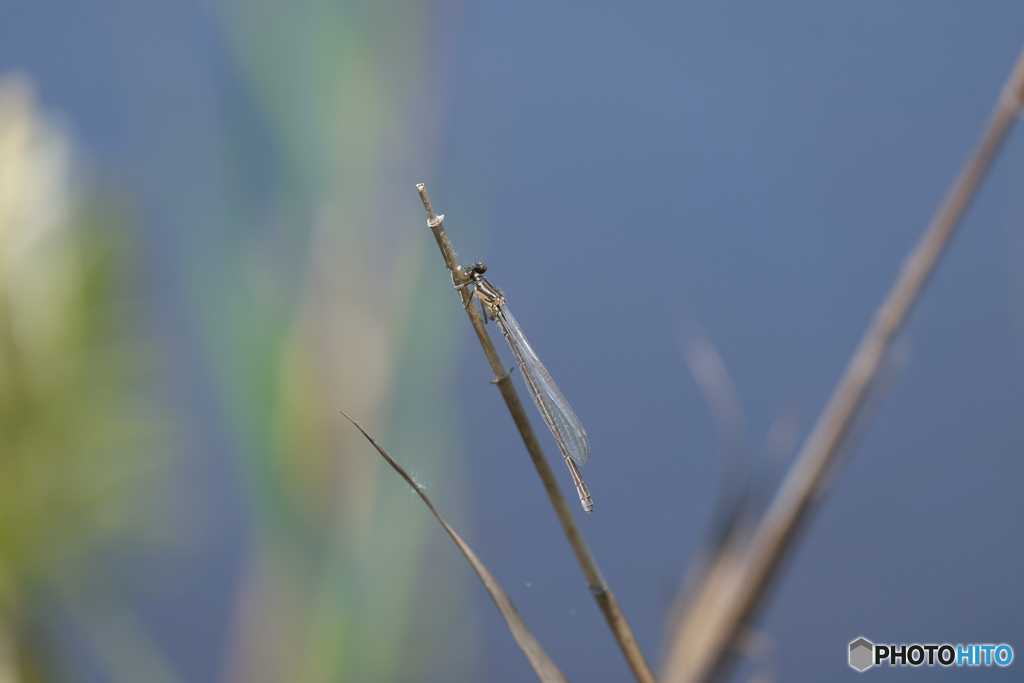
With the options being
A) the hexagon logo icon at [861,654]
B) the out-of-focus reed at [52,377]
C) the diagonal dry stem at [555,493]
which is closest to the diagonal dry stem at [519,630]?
the diagonal dry stem at [555,493]

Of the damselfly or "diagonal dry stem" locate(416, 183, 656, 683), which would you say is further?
the damselfly

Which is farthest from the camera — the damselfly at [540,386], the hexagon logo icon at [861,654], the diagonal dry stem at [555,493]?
the hexagon logo icon at [861,654]

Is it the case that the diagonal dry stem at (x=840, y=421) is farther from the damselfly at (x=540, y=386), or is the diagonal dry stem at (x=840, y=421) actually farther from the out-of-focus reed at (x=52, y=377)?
the out-of-focus reed at (x=52, y=377)

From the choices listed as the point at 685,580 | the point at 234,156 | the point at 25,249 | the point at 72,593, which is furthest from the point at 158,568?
the point at 685,580

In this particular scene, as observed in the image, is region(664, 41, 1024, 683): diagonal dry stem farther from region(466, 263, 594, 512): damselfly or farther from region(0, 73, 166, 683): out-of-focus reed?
region(0, 73, 166, 683): out-of-focus reed

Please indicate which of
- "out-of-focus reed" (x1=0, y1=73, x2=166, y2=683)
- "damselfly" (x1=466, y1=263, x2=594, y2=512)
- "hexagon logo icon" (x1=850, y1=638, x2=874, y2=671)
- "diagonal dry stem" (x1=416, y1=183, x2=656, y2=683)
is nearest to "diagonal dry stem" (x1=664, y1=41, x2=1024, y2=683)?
"diagonal dry stem" (x1=416, y1=183, x2=656, y2=683)

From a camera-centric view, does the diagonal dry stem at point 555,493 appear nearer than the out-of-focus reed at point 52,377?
Yes
